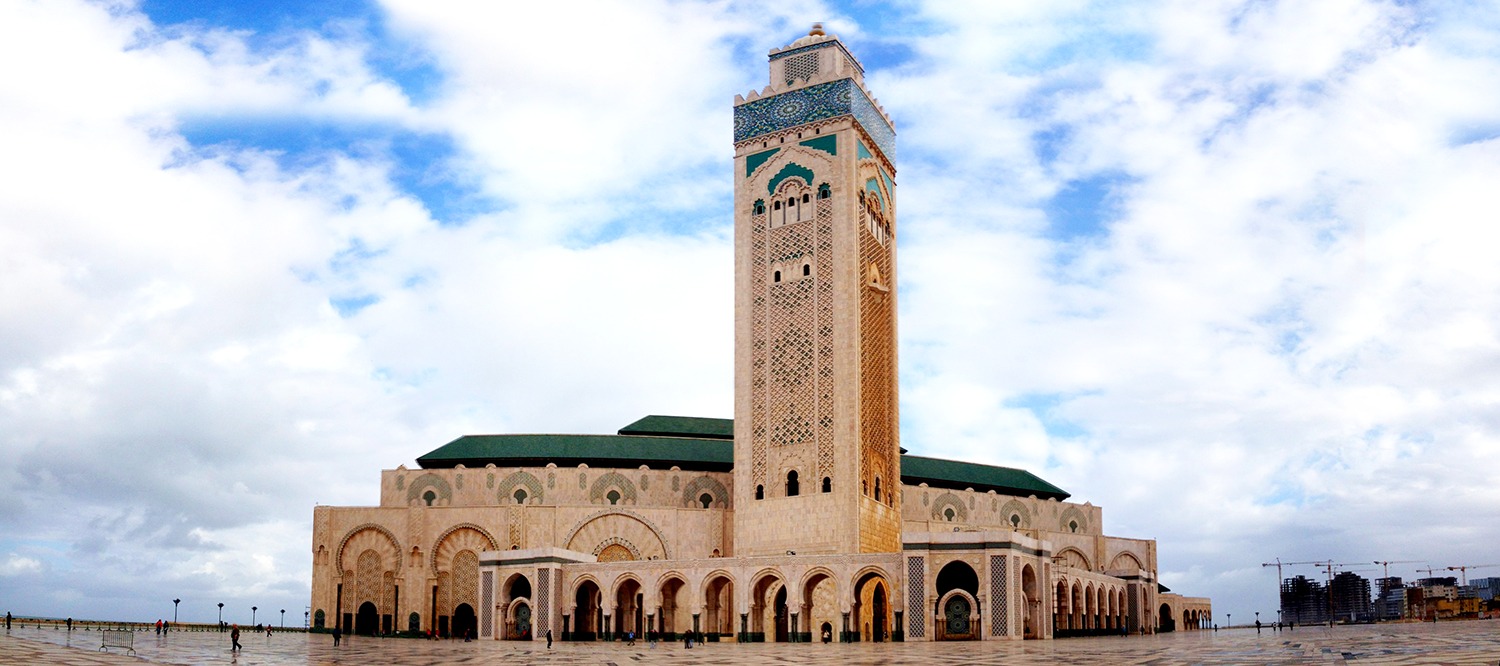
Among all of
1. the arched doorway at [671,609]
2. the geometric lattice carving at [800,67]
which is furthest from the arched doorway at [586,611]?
the geometric lattice carving at [800,67]

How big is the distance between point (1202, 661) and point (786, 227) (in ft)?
88.9

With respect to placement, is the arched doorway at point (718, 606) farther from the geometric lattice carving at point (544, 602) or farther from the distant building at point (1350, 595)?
the distant building at point (1350, 595)

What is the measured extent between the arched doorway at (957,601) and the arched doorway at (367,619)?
21858 millimetres

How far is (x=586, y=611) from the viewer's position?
1705 inches

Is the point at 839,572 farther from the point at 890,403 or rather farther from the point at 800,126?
the point at 800,126

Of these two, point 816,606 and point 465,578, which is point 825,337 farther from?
point 465,578

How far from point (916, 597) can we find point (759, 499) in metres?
9.10

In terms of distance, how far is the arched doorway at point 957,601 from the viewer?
116ft

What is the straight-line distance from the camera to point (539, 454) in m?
49.3

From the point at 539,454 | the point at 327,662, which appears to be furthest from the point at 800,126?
the point at 327,662

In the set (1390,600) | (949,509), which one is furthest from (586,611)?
(1390,600)

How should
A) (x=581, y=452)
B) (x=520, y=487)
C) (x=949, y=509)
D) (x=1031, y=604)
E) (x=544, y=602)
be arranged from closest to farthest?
(x=1031, y=604), (x=544, y=602), (x=520, y=487), (x=581, y=452), (x=949, y=509)

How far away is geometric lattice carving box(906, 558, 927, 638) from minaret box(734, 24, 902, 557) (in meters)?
4.85

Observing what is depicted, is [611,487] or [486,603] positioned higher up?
[611,487]
